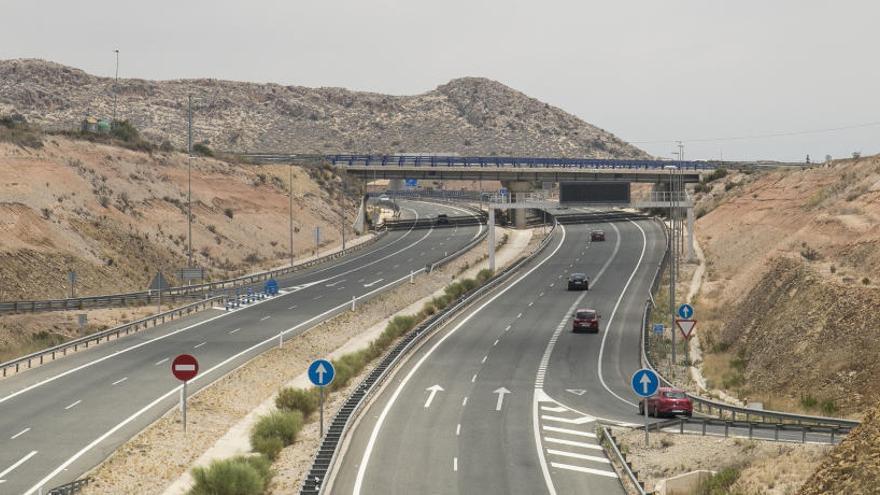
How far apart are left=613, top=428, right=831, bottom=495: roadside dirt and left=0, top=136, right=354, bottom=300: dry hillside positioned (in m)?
49.3

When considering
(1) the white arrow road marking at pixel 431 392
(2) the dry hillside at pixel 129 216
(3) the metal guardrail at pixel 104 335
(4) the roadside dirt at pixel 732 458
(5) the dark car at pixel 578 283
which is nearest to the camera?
(4) the roadside dirt at pixel 732 458

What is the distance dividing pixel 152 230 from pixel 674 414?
6784 centimetres

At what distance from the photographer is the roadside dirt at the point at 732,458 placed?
976 inches

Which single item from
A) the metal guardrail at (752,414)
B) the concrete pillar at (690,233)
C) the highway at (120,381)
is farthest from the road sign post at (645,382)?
the concrete pillar at (690,233)

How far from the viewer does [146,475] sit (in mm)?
33375

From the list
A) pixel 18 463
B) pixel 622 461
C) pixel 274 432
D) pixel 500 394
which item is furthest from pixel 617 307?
pixel 18 463

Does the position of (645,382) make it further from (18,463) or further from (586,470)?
(18,463)

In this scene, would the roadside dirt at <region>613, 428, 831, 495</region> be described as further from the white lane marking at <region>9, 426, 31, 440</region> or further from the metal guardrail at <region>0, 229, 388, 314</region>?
the metal guardrail at <region>0, 229, 388, 314</region>

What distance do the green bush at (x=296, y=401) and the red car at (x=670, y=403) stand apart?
13376 mm

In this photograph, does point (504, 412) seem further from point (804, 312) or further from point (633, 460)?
point (804, 312)

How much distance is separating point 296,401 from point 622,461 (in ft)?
55.3

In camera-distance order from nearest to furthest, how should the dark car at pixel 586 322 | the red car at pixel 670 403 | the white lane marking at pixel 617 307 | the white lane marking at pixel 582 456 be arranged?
the white lane marking at pixel 582 456, the red car at pixel 670 403, the white lane marking at pixel 617 307, the dark car at pixel 586 322

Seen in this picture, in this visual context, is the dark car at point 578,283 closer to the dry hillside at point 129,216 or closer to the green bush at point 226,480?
the dry hillside at point 129,216

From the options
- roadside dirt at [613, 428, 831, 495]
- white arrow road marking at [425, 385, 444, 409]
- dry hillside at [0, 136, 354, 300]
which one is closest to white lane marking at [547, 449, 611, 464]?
roadside dirt at [613, 428, 831, 495]
